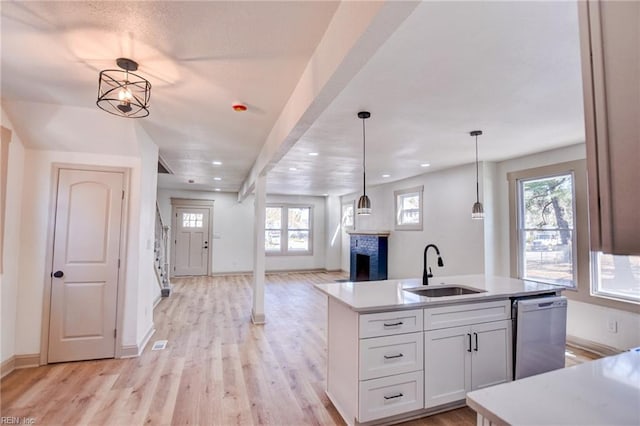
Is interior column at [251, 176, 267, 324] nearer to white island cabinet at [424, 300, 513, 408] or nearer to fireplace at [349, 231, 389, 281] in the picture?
white island cabinet at [424, 300, 513, 408]

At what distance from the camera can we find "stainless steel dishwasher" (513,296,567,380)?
260 centimetres

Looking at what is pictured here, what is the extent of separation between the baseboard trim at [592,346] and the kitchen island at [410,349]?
178cm

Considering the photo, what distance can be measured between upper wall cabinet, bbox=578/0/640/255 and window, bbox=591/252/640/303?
356 cm

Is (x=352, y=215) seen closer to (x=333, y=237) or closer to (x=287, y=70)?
(x=333, y=237)

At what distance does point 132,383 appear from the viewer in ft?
9.36

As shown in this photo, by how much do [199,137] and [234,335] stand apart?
8.47 ft

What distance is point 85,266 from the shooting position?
3.34 meters

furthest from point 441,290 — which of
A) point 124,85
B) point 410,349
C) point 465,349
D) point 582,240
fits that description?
point 124,85

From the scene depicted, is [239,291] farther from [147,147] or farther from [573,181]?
[573,181]

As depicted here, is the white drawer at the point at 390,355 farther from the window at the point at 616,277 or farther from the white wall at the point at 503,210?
the white wall at the point at 503,210

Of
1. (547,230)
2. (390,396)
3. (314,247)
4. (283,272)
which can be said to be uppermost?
(547,230)

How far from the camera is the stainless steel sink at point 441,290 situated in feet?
9.12

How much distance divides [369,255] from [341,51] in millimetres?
6520

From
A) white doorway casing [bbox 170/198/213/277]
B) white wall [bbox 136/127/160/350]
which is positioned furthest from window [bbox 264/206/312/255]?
white wall [bbox 136/127/160/350]
